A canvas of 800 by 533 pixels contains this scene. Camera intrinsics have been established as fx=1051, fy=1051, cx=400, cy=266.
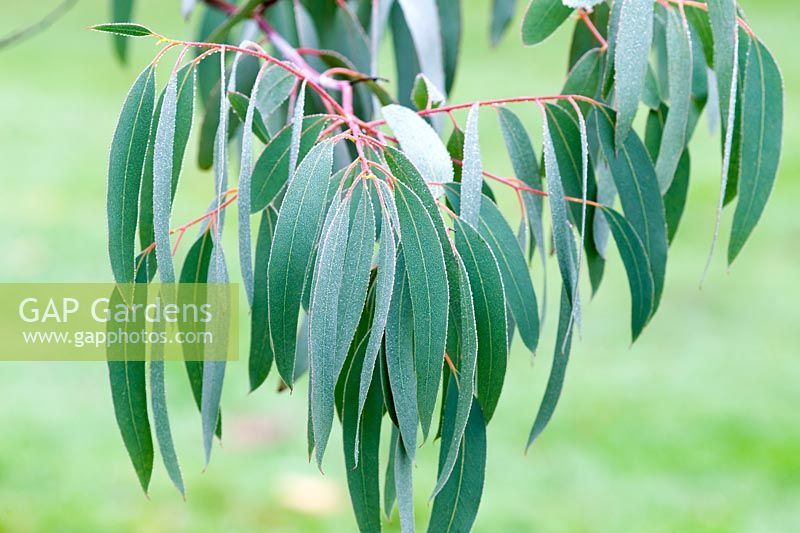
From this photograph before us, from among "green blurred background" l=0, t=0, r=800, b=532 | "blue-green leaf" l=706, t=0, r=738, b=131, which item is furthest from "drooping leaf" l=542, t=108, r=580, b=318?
"green blurred background" l=0, t=0, r=800, b=532

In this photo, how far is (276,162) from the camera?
2.39 feet

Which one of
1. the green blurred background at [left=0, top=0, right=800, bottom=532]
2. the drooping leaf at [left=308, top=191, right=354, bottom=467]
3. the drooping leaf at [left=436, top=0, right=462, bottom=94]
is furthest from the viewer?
the green blurred background at [left=0, top=0, right=800, bottom=532]

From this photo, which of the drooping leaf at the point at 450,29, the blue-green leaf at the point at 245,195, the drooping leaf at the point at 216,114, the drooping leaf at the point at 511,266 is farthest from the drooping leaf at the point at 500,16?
the blue-green leaf at the point at 245,195

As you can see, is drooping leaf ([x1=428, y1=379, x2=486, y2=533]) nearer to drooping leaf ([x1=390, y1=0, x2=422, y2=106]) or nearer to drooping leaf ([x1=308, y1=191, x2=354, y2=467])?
drooping leaf ([x1=308, y1=191, x2=354, y2=467])

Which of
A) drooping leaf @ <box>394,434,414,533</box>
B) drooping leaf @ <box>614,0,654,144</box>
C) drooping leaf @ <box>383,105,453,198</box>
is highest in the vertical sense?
drooping leaf @ <box>614,0,654,144</box>

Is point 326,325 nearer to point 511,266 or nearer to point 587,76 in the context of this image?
point 511,266

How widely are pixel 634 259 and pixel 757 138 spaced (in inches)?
4.8

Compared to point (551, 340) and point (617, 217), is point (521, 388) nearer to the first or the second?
point (551, 340)

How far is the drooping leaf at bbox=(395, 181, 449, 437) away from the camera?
0.59m

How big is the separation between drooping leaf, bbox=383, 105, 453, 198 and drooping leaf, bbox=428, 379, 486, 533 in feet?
0.47

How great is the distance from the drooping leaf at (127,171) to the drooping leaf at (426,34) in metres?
0.36

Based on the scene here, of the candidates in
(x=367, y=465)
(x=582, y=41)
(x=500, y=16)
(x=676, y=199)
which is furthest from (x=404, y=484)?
(x=500, y=16)

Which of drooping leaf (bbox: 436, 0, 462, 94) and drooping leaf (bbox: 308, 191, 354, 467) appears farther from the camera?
drooping leaf (bbox: 436, 0, 462, 94)

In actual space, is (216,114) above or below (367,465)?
above
